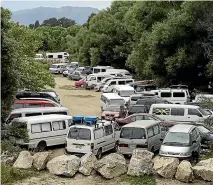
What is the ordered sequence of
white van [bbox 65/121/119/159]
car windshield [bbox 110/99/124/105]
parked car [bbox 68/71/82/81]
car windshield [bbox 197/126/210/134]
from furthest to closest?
parked car [bbox 68/71/82/81] → car windshield [bbox 110/99/124/105] → car windshield [bbox 197/126/210/134] → white van [bbox 65/121/119/159]

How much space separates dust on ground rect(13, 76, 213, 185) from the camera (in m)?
15.3

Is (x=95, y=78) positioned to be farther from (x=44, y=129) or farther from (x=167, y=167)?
(x=167, y=167)

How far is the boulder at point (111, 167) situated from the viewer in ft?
51.0

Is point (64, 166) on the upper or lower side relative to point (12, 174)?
upper

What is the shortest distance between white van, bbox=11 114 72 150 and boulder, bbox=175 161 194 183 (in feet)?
22.4

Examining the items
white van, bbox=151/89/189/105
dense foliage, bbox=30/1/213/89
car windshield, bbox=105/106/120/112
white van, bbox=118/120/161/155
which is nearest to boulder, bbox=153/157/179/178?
white van, bbox=118/120/161/155

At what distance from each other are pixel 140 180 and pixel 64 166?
9.54 ft

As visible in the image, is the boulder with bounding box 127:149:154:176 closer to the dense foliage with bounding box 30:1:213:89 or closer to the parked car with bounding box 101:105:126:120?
the parked car with bounding box 101:105:126:120

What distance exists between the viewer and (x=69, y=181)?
15500mm

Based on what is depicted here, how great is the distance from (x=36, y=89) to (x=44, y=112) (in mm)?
3470

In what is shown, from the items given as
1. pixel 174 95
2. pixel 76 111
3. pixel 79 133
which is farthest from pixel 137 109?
pixel 79 133

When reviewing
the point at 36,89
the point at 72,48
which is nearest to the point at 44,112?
the point at 36,89

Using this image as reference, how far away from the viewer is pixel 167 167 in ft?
50.8

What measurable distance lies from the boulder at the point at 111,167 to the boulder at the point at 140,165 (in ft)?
1.05
